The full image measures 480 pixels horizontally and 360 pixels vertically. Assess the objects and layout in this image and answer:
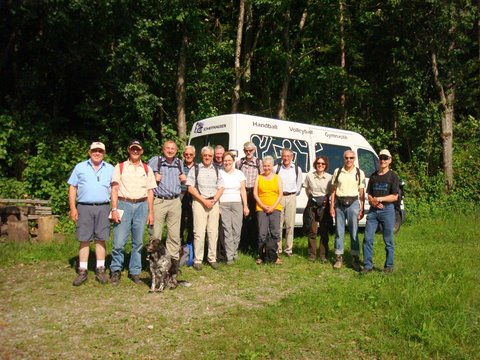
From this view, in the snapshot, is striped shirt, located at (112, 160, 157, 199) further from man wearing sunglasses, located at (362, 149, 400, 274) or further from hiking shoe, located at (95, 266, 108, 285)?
man wearing sunglasses, located at (362, 149, 400, 274)

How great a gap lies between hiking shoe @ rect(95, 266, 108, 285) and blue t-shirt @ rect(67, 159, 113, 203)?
99 centimetres

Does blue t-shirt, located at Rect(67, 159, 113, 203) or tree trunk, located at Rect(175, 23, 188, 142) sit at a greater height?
tree trunk, located at Rect(175, 23, 188, 142)

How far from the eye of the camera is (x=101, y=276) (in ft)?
20.0

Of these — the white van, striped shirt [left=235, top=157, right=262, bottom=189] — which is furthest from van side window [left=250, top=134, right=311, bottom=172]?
striped shirt [left=235, top=157, right=262, bottom=189]

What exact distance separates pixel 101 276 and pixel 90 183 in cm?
132

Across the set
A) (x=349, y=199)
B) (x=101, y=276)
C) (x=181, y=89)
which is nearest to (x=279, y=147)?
(x=349, y=199)

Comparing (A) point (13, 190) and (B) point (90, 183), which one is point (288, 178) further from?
(A) point (13, 190)

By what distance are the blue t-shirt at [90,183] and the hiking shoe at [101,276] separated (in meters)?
0.99

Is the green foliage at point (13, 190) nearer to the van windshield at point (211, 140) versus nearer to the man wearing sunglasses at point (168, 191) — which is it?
the van windshield at point (211, 140)

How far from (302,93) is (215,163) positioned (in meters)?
11.6

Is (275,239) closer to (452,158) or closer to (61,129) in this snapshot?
(61,129)

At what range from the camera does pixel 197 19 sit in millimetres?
13570

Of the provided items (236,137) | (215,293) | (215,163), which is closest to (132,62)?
(236,137)

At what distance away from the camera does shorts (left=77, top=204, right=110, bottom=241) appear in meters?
5.93
